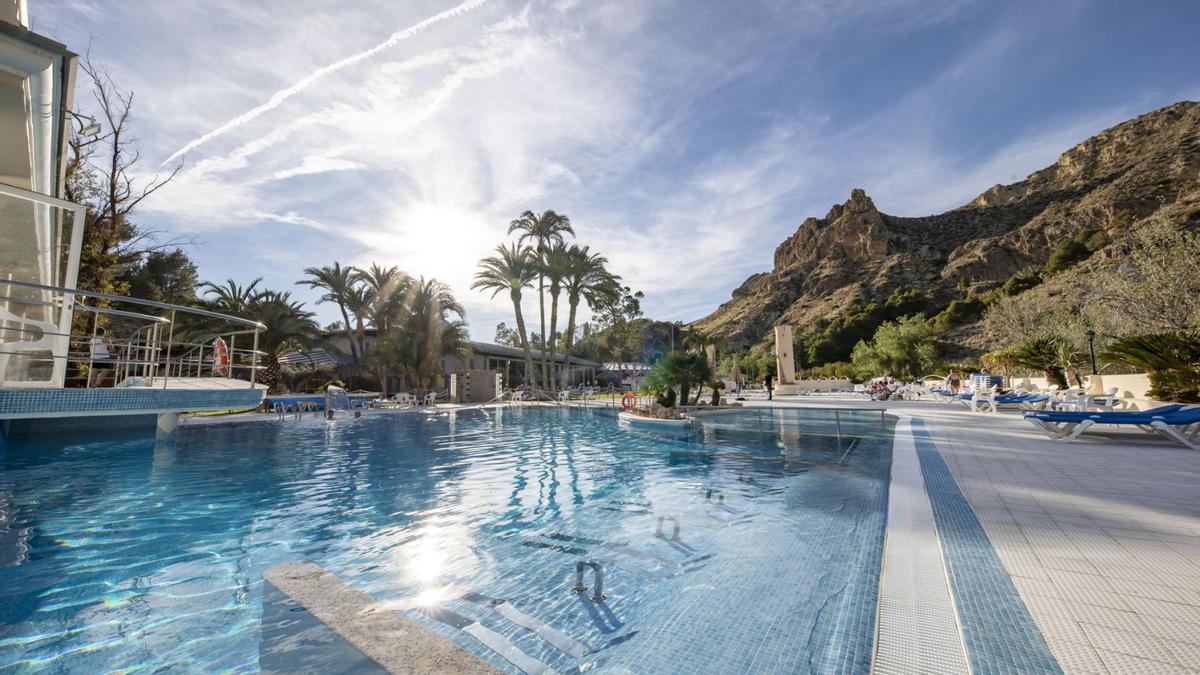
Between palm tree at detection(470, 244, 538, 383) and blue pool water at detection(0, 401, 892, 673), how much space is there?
1865 centimetres

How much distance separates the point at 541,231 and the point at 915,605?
27657 mm

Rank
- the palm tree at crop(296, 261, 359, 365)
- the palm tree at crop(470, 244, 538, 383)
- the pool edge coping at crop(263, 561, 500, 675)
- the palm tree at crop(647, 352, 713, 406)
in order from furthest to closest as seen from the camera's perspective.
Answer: the palm tree at crop(470, 244, 538, 383) → the palm tree at crop(296, 261, 359, 365) → the palm tree at crop(647, 352, 713, 406) → the pool edge coping at crop(263, 561, 500, 675)

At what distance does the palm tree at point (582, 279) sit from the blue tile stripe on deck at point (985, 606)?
24.6 meters

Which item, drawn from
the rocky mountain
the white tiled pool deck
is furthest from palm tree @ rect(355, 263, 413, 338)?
the rocky mountain

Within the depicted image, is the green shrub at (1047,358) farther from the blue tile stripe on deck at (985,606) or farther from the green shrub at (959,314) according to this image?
the green shrub at (959,314)

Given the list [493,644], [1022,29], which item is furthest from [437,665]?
[1022,29]

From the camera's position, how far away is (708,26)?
11305mm

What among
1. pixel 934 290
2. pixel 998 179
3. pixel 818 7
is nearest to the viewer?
pixel 818 7

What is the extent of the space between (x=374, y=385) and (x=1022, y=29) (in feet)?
116

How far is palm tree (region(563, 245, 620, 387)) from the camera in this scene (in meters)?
28.1

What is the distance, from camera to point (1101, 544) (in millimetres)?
3332

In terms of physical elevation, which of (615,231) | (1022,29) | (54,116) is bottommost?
(54,116)

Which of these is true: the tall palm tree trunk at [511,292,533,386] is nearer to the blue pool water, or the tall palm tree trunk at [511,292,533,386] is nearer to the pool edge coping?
the blue pool water

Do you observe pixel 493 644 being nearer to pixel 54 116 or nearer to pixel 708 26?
pixel 54 116
